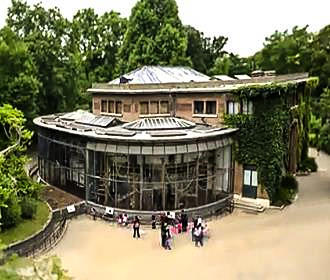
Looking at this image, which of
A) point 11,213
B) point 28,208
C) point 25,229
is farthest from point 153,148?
point 11,213

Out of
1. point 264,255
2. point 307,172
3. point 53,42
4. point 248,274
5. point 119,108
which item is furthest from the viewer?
point 53,42

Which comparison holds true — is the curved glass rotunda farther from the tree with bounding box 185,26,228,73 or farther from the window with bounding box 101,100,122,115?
the tree with bounding box 185,26,228,73

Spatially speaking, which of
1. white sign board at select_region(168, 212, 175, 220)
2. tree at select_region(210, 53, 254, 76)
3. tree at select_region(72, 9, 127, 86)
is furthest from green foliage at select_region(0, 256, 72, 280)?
tree at select_region(210, 53, 254, 76)

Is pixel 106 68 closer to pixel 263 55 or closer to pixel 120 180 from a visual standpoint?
pixel 263 55

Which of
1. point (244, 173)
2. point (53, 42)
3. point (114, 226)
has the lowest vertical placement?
point (114, 226)

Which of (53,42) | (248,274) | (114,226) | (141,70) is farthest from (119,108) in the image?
(248,274)
